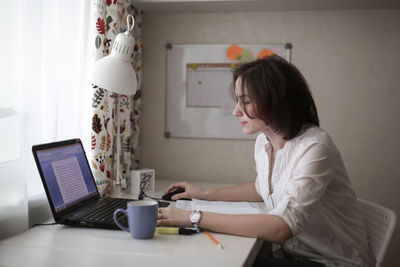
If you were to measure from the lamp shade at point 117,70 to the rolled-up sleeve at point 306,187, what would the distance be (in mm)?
659

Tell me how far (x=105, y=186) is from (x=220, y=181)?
80 cm

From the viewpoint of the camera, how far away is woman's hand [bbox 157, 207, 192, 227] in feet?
4.32

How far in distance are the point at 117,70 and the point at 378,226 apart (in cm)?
110

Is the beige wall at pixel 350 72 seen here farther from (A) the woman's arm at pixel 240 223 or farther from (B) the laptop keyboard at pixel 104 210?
(A) the woman's arm at pixel 240 223

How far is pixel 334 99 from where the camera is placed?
225 cm

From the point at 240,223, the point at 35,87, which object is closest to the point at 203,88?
the point at 35,87

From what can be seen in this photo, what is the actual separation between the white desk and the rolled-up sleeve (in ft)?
0.44

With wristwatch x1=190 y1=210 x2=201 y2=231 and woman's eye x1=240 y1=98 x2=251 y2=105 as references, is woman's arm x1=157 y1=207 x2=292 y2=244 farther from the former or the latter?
woman's eye x1=240 y1=98 x2=251 y2=105

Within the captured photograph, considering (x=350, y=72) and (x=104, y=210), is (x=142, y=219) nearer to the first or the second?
(x=104, y=210)

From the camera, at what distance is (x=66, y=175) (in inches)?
56.9

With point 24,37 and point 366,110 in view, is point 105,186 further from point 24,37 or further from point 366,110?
point 366,110

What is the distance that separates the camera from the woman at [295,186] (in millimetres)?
1247

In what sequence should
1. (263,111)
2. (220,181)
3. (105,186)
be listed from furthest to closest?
1. (220,181)
2. (105,186)
3. (263,111)

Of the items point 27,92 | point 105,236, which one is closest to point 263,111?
point 105,236
